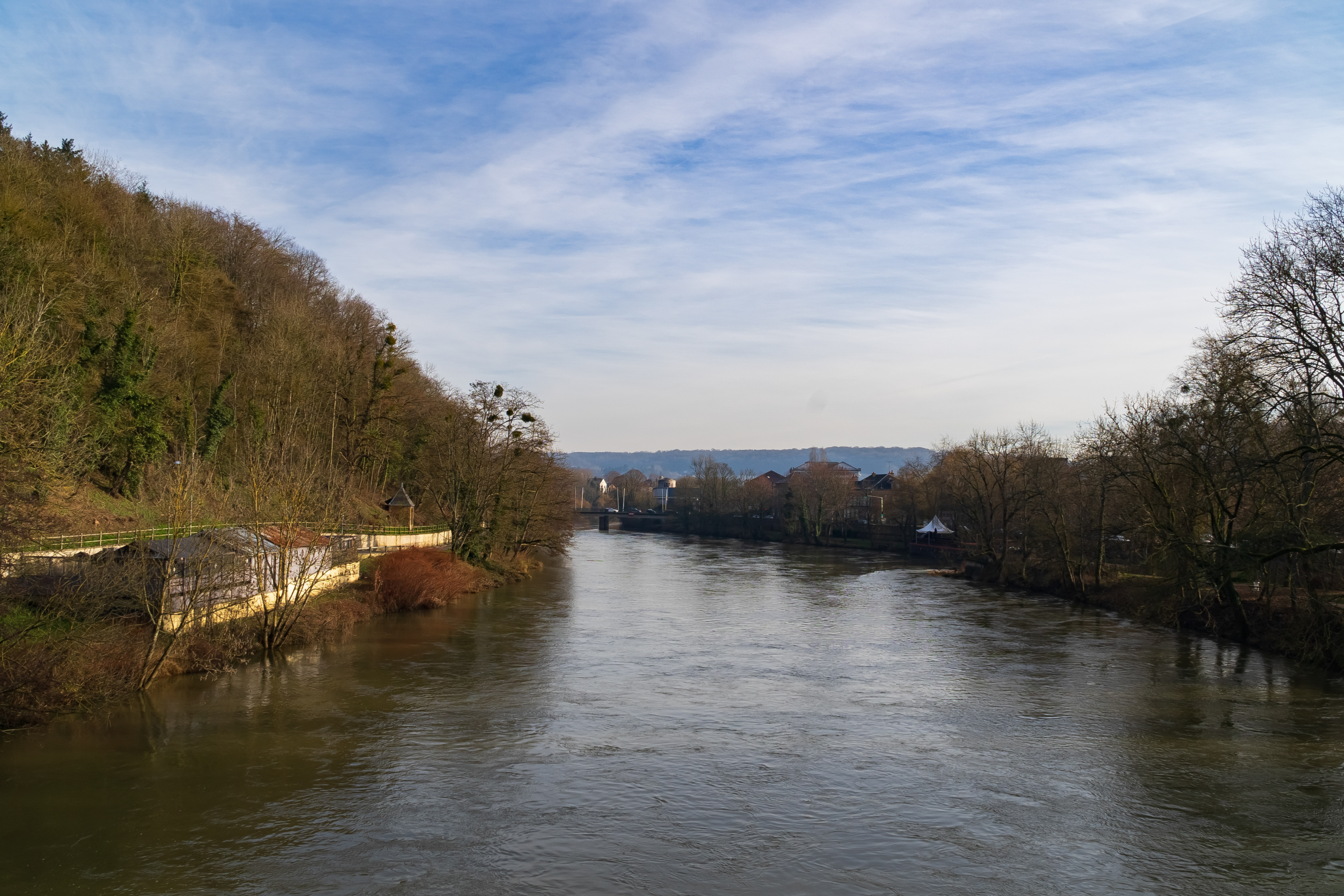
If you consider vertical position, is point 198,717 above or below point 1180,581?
below

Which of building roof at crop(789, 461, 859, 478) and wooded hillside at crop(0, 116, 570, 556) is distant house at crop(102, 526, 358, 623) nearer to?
wooded hillside at crop(0, 116, 570, 556)

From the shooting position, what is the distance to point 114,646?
1900 centimetres

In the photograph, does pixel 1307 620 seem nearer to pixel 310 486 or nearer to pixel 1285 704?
pixel 1285 704

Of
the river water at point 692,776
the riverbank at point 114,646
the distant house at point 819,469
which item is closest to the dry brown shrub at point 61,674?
the riverbank at point 114,646

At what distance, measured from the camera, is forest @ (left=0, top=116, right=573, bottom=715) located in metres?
17.4

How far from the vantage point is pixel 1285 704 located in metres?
20.3

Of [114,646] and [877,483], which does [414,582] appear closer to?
[114,646]

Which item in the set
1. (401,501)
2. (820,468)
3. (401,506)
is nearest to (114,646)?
(401,506)

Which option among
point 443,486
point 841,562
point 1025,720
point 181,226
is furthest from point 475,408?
point 1025,720

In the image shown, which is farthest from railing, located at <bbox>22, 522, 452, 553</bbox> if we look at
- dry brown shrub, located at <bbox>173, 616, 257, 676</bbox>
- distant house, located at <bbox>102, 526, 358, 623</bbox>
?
dry brown shrub, located at <bbox>173, 616, 257, 676</bbox>

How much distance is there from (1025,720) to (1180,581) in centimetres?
1469

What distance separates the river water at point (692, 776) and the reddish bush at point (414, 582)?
24.4ft

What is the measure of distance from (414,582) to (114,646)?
1638cm

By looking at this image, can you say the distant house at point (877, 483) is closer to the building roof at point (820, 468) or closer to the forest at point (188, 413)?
the building roof at point (820, 468)
